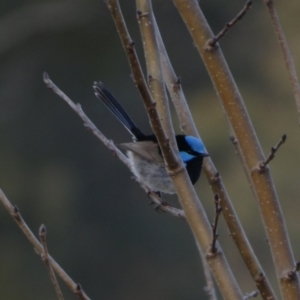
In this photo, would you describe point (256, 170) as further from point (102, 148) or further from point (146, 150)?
point (102, 148)

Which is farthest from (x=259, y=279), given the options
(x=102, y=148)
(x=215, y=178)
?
(x=102, y=148)

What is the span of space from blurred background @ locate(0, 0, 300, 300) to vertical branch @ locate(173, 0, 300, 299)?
4225 millimetres

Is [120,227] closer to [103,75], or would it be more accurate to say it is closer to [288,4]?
[103,75]

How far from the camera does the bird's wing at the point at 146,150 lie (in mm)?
2548

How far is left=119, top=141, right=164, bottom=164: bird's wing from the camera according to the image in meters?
2.55

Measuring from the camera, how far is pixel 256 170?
0.98 metres

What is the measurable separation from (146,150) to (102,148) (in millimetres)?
3242

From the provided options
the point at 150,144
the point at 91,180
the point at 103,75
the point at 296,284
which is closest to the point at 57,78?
the point at 103,75

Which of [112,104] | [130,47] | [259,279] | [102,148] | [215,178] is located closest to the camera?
[130,47]

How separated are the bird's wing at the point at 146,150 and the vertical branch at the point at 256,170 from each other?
1.55m

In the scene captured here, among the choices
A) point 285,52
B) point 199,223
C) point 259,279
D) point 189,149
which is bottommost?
point 189,149

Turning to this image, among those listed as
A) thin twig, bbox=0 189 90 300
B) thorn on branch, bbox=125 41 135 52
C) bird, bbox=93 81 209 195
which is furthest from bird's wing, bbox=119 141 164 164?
thorn on branch, bbox=125 41 135 52

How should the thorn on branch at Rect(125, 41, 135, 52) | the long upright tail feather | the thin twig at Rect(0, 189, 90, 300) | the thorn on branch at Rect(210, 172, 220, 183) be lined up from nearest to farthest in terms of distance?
the thorn on branch at Rect(125, 41, 135, 52)
the thin twig at Rect(0, 189, 90, 300)
the thorn on branch at Rect(210, 172, 220, 183)
the long upright tail feather

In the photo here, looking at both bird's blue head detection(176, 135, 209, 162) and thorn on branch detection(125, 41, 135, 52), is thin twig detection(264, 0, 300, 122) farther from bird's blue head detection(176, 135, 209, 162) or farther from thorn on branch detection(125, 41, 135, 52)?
bird's blue head detection(176, 135, 209, 162)
